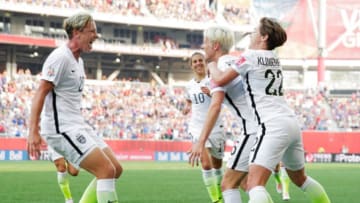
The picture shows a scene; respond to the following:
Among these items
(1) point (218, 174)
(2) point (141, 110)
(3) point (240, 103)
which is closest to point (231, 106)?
(3) point (240, 103)

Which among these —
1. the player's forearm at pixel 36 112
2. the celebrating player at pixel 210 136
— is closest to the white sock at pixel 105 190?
the player's forearm at pixel 36 112

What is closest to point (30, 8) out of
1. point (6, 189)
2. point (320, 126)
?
point (320, 126)

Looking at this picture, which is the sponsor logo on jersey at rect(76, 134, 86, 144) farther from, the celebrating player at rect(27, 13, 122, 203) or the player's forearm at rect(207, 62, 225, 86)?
the player's forearm at rect(207, 62, 225, 86)

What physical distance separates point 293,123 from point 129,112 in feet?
129

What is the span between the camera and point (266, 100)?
748 cm

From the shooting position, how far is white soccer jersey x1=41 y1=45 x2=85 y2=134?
7.95 m

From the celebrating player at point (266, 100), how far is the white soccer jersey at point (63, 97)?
1.63 meters

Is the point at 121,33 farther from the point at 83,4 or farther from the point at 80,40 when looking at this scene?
the point at 80,40

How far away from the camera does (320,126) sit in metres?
47.4

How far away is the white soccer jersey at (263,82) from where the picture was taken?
7438mm

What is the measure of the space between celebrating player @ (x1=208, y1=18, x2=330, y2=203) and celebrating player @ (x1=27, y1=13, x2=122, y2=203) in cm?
157

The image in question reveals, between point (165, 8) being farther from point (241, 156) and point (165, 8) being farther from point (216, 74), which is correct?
point (216, 74)

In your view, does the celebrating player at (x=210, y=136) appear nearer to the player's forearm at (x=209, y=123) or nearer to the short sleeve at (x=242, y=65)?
the player's forearm at (x=209, y=123)

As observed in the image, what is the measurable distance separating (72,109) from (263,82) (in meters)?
2.20
